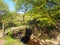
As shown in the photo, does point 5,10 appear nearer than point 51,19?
No

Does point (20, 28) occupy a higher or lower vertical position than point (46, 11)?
lower

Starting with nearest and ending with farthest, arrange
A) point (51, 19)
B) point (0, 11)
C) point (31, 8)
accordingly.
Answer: point (51, 19) < point (31, 8) < point (0, 11)

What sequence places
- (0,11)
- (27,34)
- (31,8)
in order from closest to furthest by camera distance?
(31,8) < (27,34) < (0,11)

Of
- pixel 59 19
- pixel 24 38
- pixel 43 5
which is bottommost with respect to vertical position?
pixel 24 38

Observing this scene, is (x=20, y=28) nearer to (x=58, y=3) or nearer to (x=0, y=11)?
(x=58, y=3)

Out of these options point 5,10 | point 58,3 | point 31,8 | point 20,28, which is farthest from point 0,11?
point 58,3

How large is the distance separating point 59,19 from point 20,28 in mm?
3603

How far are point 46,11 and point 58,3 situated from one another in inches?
39.6

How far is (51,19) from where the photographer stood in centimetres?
1137

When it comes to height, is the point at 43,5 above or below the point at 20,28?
above

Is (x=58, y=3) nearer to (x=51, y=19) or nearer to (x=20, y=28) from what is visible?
(x=51, y=19)

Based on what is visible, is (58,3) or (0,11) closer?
(58,3)

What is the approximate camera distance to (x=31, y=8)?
12.5m

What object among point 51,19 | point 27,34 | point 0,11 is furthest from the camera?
point 0,11
